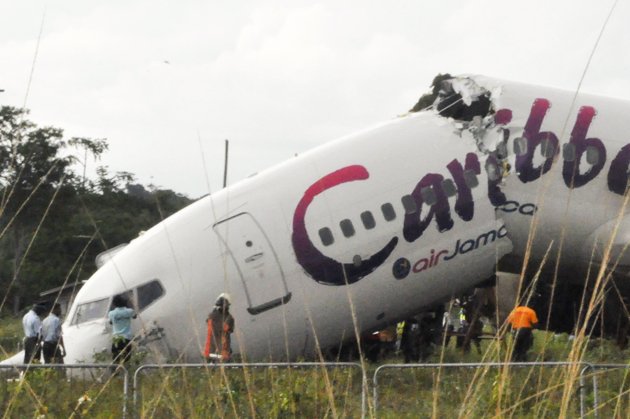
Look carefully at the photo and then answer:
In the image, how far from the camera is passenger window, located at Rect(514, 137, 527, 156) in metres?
16.1

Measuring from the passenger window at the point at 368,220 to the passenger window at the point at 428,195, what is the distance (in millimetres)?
840

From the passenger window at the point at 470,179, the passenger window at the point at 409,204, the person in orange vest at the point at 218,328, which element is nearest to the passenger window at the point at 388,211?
the passenger window at the point at 409,204

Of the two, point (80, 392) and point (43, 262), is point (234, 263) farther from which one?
point (43, 262)

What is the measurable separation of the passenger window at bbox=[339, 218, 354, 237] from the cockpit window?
3293 millimetres

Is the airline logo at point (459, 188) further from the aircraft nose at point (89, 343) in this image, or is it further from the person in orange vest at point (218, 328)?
the aircraft nose at point (89, 343)

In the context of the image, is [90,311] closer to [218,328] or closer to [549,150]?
[218,328]

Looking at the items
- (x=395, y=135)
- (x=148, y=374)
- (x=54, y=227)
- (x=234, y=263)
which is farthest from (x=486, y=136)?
(x=54, y=227)

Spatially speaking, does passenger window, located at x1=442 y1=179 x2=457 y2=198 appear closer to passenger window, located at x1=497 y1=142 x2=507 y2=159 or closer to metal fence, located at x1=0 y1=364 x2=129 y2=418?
passenger window, located at x1=497 y1=142 x2=507 y2=159

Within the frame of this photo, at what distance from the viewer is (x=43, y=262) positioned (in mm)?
48844

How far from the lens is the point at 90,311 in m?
14.9

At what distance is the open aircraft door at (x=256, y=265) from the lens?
1430 centimetres

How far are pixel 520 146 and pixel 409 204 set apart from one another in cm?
204

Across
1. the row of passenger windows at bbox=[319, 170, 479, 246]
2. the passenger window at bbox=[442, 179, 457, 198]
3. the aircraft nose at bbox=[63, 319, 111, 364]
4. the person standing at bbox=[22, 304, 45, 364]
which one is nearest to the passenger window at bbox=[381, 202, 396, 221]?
the row of passenger windows at bbox=[319, 170, 479, 246]

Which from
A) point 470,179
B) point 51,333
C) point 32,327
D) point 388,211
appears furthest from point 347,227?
point 32,327
